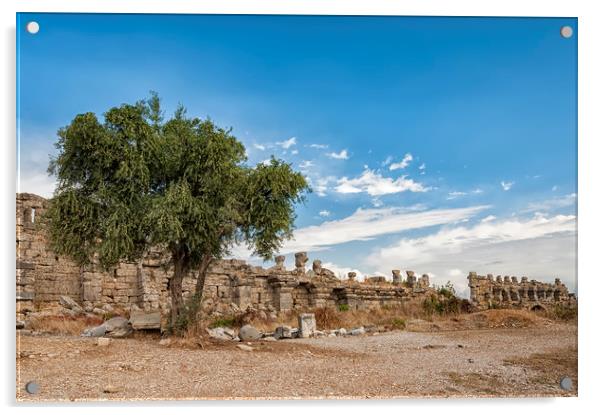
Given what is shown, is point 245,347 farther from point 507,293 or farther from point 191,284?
point 507,293

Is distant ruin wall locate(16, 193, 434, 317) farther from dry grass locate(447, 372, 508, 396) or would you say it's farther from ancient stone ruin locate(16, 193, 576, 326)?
dry grass locate(447, 372, 508, 396)

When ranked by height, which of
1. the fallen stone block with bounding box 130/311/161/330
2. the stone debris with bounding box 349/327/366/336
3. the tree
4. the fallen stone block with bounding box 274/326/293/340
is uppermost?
the tree

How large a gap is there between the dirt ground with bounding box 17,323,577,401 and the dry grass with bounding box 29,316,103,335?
42.3 inches

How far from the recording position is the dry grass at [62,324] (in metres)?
11.7

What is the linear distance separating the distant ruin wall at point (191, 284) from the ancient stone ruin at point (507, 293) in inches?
75.3

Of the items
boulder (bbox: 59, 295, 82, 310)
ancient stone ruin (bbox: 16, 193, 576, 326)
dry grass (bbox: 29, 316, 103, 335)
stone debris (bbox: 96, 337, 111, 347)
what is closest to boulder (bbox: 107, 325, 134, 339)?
dry grass (bbox: 29, 316, 103, 335)

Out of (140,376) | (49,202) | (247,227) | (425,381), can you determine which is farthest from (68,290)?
(425,381)

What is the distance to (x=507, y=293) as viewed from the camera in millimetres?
21438

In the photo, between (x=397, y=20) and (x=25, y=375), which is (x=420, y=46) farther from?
(x=25, y=375)

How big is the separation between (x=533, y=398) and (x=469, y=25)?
5574 millimetres

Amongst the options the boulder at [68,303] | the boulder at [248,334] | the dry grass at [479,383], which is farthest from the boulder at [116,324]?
the dry grass at [479,383]

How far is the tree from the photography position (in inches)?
410

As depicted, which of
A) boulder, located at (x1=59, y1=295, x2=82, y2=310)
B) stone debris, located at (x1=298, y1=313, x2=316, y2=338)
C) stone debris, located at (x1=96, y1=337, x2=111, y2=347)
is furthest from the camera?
boulder, located at (x1=59, y1=295, x2=82, y2=310)

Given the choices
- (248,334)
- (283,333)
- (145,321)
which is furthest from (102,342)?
(283,333)
